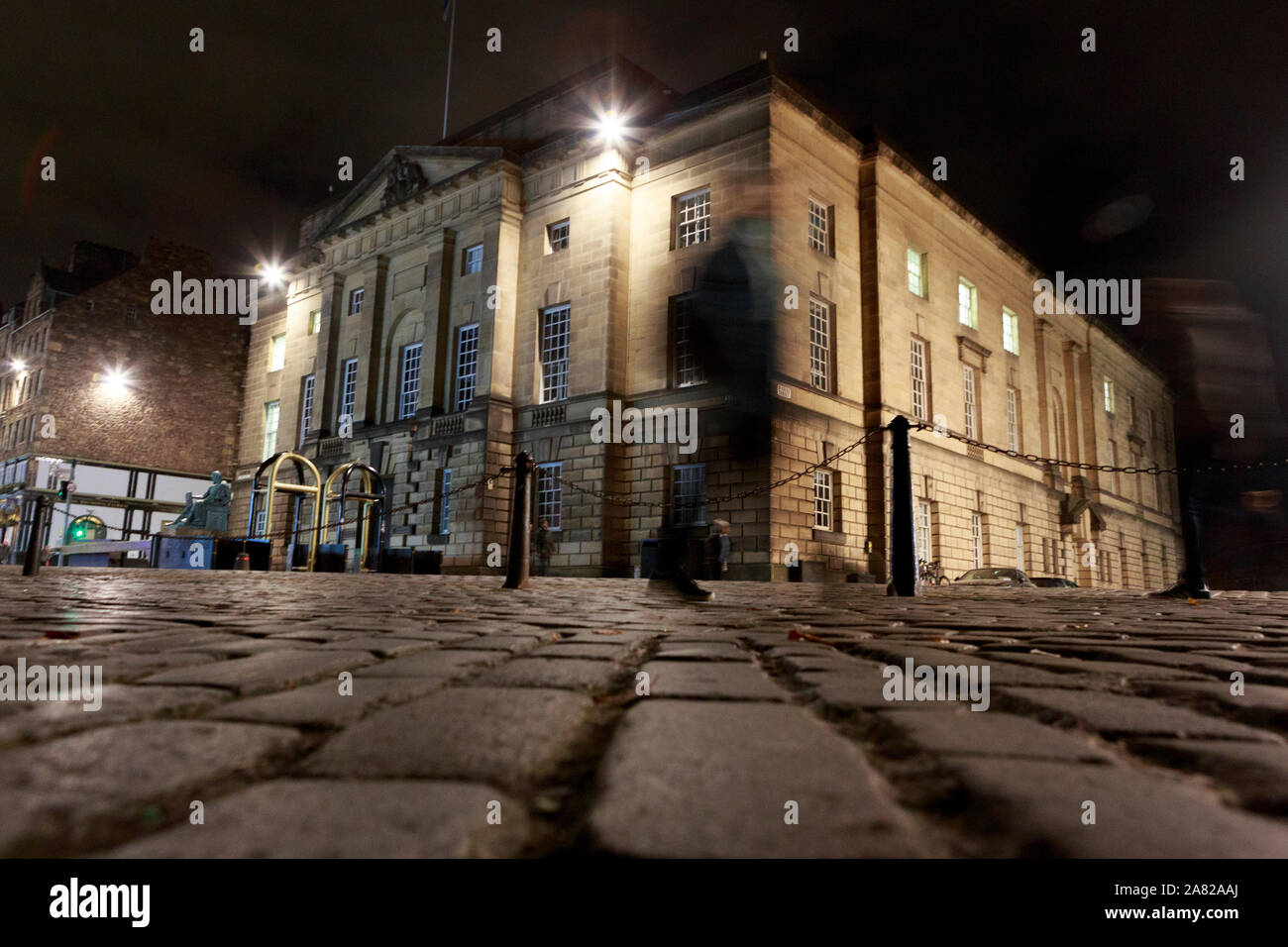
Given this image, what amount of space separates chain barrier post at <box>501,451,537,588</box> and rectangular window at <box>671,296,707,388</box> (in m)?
13.8

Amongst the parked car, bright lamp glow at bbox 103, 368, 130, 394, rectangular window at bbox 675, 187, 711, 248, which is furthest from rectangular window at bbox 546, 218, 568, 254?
bright lamp glow at bbox 103, 368, 130, 394

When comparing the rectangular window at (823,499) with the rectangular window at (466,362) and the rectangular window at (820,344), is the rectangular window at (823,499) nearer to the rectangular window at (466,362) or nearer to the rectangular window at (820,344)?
the rectangular window at (820,344)

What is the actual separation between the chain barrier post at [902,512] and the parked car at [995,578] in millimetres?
14253

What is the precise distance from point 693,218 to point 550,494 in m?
9.46

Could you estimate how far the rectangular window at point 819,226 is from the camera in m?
23.3

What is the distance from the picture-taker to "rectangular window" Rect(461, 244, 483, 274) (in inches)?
1078

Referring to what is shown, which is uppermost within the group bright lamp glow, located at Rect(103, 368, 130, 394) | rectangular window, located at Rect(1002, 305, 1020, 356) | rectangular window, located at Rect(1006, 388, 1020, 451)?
rectangular window, located at Rect(1002, 305, 1020, 356)

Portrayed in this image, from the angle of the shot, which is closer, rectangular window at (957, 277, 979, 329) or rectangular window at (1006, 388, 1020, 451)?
rectangular window at (957, 277, 979, 329)

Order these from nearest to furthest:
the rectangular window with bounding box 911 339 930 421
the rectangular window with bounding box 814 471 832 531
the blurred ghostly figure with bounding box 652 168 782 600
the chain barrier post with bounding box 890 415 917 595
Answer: the chain barrier post with bounding box 890 415 917 595, the blurred ghostly figure with bounding box 652 168 782 600, the rectangular window with bounding box 814 471 832 531, the rectangular window with bounding box 911 339 930 421

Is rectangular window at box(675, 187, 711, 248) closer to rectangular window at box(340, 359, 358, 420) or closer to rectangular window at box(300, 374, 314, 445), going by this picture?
rectangular window at box(340, 359, 358, 420)

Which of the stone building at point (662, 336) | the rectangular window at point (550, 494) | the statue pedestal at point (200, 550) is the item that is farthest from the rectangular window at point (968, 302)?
the statue pedestal at point (200, 550)
